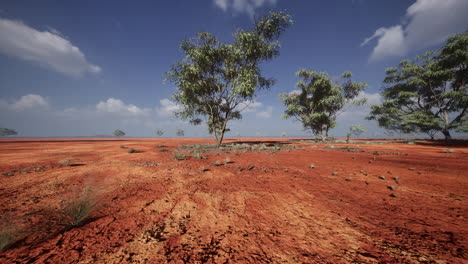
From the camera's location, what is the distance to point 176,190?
4.34m

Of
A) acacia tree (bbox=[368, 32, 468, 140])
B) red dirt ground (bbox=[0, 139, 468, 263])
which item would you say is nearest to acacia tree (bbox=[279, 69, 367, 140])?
acacia tree (bbox=[368, 32, 468, 140])

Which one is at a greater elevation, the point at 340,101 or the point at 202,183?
the point at 340,101

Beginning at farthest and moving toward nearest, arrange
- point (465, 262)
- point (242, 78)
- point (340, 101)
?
1. point (340, 101)
2. point (242, 78)
3. point (465, 262)

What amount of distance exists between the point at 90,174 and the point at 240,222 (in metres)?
6.76

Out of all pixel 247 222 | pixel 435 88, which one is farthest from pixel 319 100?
pixel 247 222

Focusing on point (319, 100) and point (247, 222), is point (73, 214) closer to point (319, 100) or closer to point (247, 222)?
point (247, 222)

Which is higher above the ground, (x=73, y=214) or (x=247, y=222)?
(x=73, y=214)

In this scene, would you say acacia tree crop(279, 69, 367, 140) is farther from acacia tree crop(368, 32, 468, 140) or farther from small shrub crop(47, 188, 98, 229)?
small shrub crop(47, 188, 98, 229)

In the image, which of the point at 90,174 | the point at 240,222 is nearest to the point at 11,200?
the point at 90,174

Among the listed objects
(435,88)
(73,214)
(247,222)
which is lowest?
(247,222)

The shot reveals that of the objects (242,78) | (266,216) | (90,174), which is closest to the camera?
(266,216)

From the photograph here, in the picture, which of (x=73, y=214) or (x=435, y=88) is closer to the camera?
(x=73, y=214)

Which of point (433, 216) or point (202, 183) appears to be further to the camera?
point (202, 183)

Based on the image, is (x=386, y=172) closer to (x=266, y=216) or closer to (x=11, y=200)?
(x=266, y=216)
